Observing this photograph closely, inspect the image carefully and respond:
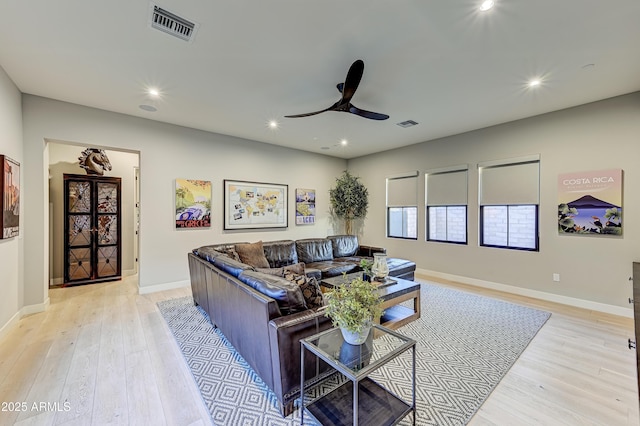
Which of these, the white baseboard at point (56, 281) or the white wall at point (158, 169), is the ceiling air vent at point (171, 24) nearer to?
the white wall at point (158, 169)

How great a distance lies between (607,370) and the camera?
2332 millimetres

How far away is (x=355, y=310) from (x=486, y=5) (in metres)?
2.44

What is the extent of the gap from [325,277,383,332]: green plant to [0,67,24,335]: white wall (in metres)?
3.74

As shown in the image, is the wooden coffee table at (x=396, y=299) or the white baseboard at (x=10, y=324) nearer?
the white baseboard at (x=10, y=324)

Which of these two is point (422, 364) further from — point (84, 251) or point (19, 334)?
point (84, 251)

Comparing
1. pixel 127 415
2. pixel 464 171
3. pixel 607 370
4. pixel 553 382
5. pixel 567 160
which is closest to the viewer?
pixel 127 415

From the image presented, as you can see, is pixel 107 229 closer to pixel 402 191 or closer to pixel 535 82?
pixel 402 191

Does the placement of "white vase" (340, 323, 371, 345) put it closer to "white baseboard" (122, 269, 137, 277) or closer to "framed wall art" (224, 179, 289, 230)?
"framed wall art" (224, 179, 289, 230)

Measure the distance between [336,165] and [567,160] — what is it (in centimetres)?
474

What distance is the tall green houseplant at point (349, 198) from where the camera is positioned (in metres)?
6.84

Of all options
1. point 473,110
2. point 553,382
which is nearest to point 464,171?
point 473,110

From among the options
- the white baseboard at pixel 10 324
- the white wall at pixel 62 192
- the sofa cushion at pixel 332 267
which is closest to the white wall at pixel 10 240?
the white baseboard at pixel 10 324

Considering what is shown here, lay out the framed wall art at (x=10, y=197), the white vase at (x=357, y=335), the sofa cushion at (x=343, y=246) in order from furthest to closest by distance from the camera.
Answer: the sofa cushion at (x=343, y=246)
the framed wall art at (x=10, y=197)
the white vase at (x=357, y=335)

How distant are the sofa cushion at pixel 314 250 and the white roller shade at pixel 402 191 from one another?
2.18m
